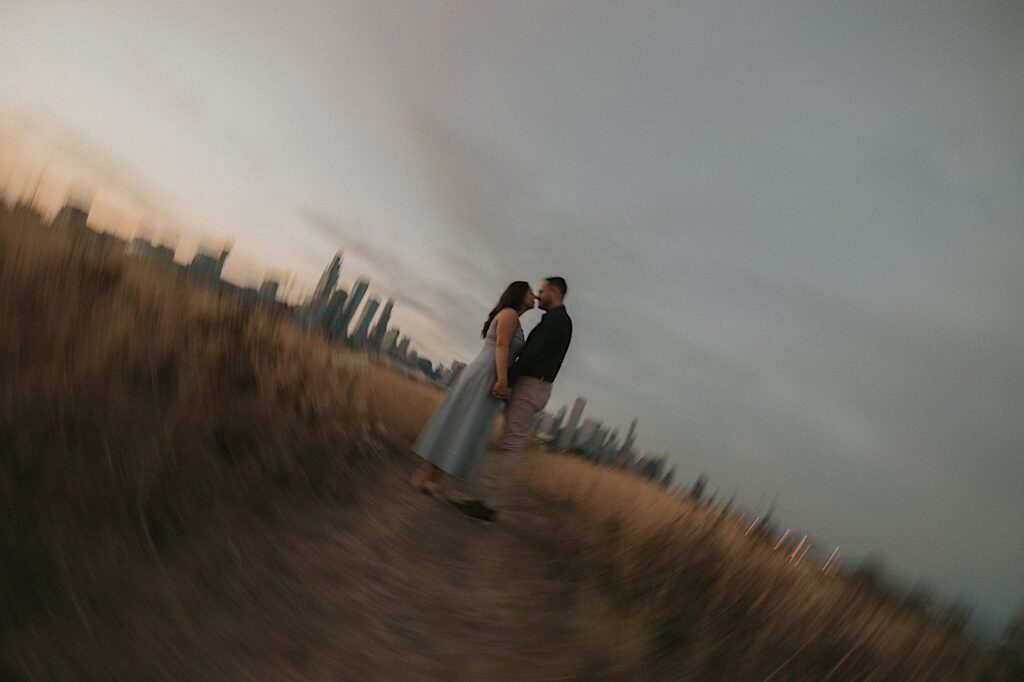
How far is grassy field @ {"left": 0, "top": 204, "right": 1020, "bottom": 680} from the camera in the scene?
5.43 feet

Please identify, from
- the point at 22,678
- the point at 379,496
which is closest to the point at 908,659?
the point at 22,678

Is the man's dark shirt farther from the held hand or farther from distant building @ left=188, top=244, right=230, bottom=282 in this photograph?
distant building @ left=188, top=244, right=230, bottom=282

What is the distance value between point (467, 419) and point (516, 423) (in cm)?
48

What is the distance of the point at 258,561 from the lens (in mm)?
2389

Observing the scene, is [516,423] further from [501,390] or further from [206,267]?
[206,267]

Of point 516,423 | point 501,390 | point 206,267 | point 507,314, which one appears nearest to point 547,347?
point 507,314

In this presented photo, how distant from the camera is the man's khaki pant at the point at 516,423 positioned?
204 inches

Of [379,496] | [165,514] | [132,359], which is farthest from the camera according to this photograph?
[379,496]

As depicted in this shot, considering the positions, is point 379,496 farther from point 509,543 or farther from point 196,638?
point 196,638

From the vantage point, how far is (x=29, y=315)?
201 cm

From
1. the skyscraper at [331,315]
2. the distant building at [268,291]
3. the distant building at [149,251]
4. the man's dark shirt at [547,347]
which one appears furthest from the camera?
the skyscraper at [331,315]

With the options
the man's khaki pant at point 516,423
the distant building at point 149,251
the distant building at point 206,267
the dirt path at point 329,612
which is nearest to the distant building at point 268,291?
the distant building at point 206,267

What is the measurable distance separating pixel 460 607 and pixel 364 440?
3092 mm

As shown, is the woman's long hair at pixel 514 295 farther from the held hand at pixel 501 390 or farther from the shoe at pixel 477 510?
the shoe at pixel 477 510
